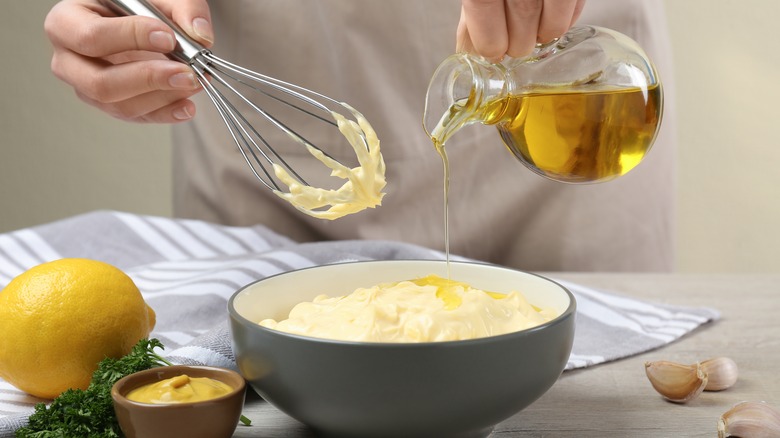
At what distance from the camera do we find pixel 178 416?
0.65m

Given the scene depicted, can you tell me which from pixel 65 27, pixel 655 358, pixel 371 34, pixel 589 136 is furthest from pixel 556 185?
pixel 65 27

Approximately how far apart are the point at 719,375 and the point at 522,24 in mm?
396

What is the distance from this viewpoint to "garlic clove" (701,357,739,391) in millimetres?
842

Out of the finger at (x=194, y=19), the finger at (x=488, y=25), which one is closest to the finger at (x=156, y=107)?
the finger at (x=194, y=19)

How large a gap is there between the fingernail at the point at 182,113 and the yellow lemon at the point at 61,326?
0.36m

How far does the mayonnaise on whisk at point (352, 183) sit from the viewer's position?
30.2 inches

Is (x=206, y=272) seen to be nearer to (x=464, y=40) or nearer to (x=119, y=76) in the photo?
(x=119, y=76)

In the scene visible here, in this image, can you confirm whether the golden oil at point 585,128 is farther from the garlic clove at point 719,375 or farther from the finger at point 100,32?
the finger at point 100,32

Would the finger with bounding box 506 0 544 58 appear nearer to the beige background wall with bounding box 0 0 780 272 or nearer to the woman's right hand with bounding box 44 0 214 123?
the woman's right hand with bounding box 44 0 214 123

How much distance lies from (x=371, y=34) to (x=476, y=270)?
706mm

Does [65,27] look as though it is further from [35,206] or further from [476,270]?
[35,206]

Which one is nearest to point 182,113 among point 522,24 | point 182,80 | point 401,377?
point 182,80

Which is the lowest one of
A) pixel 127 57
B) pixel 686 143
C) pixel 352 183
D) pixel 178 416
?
pixel 686 143

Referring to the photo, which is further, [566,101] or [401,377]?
[566,101]
